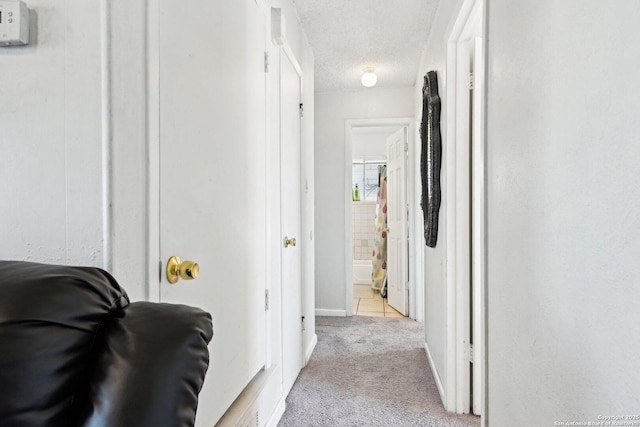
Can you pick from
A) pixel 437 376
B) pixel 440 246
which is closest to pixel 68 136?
pixel 440 246

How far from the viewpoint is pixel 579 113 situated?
72cm

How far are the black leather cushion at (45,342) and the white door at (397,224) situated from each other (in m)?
3.78

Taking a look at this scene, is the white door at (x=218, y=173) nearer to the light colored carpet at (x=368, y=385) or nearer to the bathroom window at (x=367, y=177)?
the light colored carpet at (x=368, y=385)

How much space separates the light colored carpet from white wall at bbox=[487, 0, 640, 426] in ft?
3.16

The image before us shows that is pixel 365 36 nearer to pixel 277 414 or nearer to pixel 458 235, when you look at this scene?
pixel 458 235

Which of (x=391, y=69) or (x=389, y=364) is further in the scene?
(x=391, y=69)

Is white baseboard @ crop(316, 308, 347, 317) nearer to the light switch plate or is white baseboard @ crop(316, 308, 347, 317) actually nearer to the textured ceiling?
the textured ceiling

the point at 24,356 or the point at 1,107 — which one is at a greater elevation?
the point at 1,107

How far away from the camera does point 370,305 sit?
4.57m

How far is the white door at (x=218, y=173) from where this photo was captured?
37.6 inches

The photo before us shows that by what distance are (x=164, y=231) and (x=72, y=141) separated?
0.28 meters

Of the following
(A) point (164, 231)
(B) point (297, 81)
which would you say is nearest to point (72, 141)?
(A) point (164, 231)

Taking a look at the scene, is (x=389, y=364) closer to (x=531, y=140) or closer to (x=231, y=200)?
(x=231, y=200)

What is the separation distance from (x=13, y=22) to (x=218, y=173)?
24.4 inches
